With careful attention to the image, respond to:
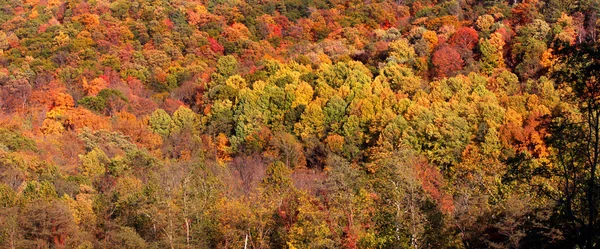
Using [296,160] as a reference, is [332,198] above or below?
above

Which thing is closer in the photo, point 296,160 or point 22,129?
point 296,160

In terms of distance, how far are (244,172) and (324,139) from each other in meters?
7.73

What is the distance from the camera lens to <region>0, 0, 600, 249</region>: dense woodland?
22531mm

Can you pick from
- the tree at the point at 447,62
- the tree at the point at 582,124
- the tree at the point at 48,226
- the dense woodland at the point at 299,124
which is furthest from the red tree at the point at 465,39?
the tree at the point at 582,124

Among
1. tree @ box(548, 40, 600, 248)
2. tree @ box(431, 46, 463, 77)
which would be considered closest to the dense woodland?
tree @ box(548, 40, 600, 248)

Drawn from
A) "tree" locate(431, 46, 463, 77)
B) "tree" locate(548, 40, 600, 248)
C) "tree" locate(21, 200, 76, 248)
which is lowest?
"tree" locate(431, 46, 463, 77)

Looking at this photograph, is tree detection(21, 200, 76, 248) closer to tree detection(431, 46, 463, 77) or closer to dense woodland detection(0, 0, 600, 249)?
dense woodland detection(0, 0, 600, 249)

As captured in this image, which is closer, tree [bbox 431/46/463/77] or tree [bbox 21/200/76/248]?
tree [bbox 21/200/76/248]

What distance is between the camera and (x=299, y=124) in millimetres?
55375


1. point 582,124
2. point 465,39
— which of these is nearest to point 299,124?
point 465,39

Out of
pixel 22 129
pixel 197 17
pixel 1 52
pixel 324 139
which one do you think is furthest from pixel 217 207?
pixel 197 17

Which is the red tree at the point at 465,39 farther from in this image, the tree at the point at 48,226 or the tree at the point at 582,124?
the tree at the point at 582,124

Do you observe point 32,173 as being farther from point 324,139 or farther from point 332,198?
point 332,198

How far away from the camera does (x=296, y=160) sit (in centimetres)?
5156
